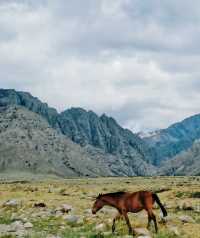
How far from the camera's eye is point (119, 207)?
24641 mm

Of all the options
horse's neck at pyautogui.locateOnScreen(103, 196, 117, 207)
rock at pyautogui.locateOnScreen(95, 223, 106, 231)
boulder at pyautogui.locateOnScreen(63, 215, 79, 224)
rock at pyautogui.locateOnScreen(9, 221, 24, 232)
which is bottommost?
rock at pyautogui.locateOnScreen(9, 221, 24, 232)

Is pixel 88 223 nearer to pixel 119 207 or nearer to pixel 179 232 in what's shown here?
pixel 119 207

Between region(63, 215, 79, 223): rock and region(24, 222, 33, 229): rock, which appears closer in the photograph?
region(24, 222, 33, 229): rock

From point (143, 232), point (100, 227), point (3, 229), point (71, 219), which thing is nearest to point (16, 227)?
point (3, 229)

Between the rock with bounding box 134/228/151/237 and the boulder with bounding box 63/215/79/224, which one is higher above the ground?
the boulder with bounding box 63/215/79/224

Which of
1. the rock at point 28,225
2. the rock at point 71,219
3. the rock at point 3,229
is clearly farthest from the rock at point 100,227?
the rock at point 3,229

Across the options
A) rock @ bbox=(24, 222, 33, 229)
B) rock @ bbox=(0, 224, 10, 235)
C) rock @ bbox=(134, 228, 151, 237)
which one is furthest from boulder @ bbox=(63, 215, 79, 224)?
rock @ bbox=(134, 228, 151, 237)

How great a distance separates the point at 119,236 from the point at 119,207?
191 cm

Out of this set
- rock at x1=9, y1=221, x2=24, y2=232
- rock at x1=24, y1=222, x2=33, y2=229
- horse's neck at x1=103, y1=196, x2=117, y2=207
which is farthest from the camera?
rock at x1=24, y1=222, x2=33, y2=229

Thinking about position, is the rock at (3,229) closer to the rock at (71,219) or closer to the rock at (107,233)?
the rock at (71,219)

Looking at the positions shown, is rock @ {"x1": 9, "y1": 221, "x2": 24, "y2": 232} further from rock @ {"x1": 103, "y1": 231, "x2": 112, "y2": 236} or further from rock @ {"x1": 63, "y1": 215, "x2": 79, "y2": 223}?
rock @ {"x1": 103, "y1": 231, "x2": 112, "y2": 236}

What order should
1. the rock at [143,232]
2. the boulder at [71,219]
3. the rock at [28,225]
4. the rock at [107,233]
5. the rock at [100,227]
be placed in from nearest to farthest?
the rock at [143,232]
the rock at [107,233]
the rock at [100,227]
the rock at [28,225]
the boulder at [71,219]

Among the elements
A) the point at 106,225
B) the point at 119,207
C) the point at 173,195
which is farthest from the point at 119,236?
the point at 173,195

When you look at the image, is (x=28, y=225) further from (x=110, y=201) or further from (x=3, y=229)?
(x=110, y=201)
